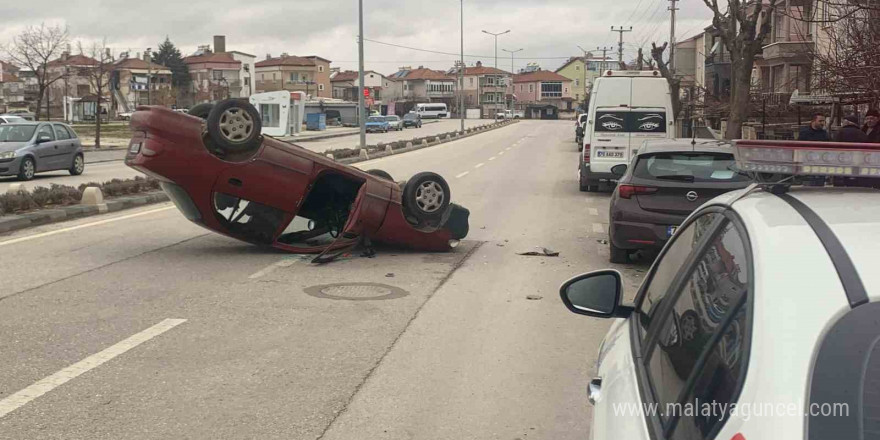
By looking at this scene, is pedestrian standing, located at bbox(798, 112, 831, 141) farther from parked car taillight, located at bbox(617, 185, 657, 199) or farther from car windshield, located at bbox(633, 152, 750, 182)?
parked car taillight, located at bbox(617, 185, 657, 199)

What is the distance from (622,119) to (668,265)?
58.5 feet

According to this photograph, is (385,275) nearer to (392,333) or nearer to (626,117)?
(392,333)

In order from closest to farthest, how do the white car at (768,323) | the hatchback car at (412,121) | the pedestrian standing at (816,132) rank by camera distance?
the white car at (768,323) < the pedestrian standing at (816,132) < the hatchback car at (412,121)

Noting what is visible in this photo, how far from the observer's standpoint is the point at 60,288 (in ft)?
29.3

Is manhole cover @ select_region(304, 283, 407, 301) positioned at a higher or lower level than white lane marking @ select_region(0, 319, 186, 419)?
higher

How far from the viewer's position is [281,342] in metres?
6.97

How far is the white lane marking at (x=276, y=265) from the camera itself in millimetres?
9875

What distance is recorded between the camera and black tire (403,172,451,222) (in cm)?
1130

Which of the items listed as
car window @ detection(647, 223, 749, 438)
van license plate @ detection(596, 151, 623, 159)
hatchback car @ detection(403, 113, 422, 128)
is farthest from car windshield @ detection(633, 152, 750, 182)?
hatchback car @ detection(403, 113, 422, 128)

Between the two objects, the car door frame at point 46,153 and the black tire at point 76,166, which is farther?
the black tire at point 76,166

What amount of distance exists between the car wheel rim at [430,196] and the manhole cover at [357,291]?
2.12m

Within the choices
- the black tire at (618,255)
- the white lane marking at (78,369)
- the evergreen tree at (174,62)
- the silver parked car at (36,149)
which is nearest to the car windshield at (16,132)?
the silver parked car at (36,149)

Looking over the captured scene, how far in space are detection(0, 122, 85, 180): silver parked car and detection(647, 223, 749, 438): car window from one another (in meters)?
23.3

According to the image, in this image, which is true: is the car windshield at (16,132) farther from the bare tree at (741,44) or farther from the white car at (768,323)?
the white car at (768,323)
